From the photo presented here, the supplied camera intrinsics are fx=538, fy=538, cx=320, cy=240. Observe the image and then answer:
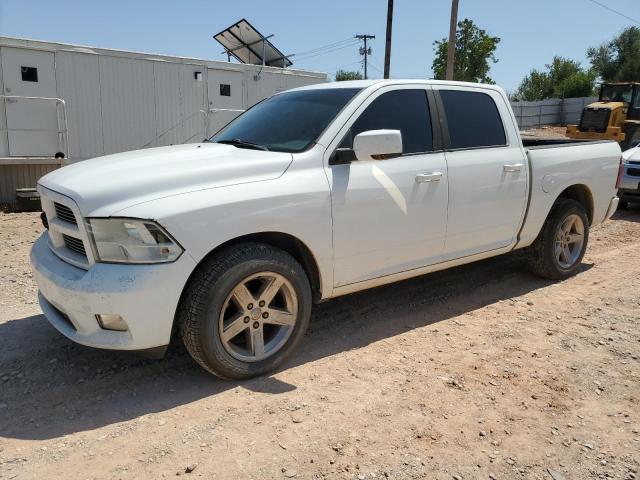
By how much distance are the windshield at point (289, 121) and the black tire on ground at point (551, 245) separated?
263 cm

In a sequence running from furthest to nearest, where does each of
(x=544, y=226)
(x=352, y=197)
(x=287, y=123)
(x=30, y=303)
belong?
(x=544, y=226) → (x=30, y=303) → (x=287, y=123) → (x=352, y=197)

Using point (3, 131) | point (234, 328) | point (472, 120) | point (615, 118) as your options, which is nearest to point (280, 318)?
point (234, 328)

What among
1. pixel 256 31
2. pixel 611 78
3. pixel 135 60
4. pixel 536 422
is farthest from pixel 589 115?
pixel 611 78

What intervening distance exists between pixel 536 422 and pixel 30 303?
4198 mm

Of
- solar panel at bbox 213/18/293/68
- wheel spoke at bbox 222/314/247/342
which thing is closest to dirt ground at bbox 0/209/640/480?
wheel spoke at bbox 222/314/247/342

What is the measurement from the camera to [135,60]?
1133 cm

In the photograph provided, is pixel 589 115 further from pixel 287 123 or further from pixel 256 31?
pixel 287 123

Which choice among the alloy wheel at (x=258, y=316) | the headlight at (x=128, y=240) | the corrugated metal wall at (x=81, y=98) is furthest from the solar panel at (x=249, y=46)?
the headlight at (x=128, y=240)

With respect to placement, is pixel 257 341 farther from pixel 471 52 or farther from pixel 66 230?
pixel 471 52

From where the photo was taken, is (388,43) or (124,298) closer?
(124,298)

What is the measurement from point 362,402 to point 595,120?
17793 millimetres

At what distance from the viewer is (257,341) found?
3.42 m

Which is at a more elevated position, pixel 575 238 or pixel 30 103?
pixel 30 103

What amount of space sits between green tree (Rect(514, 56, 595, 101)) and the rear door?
49.4 metres
